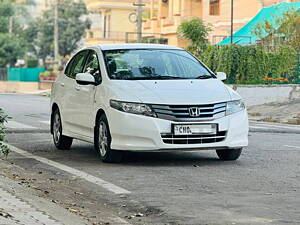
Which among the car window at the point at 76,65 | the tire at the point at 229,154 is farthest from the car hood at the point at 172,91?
the car window at the point at 76,65

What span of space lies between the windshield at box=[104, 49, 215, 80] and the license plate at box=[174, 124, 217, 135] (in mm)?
1260

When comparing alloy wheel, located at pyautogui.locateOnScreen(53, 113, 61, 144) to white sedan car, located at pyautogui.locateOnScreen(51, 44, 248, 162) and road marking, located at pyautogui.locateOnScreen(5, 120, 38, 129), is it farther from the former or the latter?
road marking, located at pyautogui.locateOnScreen(5, 120, 38, 129)

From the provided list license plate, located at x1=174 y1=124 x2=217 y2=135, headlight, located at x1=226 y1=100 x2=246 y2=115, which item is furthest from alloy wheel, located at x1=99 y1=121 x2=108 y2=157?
headlight, located at x1=226 y1=100 x2=246 y2=115

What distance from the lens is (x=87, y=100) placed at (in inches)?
573

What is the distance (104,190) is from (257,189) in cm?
165

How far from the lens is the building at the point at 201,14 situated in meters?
56.9

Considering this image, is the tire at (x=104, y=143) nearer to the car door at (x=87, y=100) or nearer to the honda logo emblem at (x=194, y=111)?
the car door at (x=87, y=100)

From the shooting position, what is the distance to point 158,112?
516 inches

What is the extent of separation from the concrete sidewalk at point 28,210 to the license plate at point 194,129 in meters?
3.32

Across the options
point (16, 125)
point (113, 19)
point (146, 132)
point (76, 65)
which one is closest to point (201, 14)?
point (113, 19)

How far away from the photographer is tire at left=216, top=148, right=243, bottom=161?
14091 millimetres

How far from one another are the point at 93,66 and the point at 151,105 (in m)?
2.11

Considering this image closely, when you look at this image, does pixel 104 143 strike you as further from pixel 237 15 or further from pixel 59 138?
pixel 237 15

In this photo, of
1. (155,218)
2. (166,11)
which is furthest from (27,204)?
(166,11)
